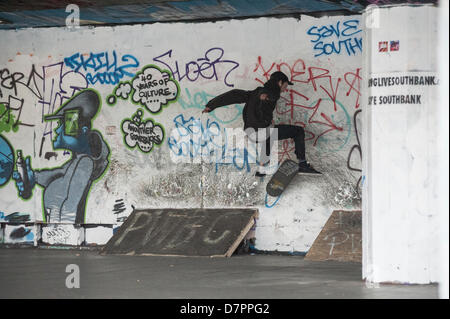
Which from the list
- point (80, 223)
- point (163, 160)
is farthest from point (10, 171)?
point (163, 160)

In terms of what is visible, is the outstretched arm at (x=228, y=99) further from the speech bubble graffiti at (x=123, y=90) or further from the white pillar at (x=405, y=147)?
the white pillar at (x=405, y=147)

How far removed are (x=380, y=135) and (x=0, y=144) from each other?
29.3 feet

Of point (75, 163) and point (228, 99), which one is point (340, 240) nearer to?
point (228, 99)

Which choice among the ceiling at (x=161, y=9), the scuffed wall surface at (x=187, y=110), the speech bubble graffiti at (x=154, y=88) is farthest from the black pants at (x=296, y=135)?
the speech bubble graffiti at (x=154, y=88)

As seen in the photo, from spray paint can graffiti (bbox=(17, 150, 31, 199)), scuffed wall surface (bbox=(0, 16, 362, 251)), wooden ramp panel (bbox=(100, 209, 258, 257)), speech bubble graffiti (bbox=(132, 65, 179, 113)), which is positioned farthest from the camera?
spray paint can graffiti (bbox=(17, 150, 31, 199))

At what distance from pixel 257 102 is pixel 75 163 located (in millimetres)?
3863

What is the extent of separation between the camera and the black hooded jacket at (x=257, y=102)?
13258 millimetres

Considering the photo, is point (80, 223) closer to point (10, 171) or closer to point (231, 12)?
point (10, 171)

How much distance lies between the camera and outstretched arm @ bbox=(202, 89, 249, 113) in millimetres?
13438

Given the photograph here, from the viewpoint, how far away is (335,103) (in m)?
12.9

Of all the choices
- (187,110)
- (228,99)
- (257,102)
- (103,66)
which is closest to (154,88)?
(187,110)

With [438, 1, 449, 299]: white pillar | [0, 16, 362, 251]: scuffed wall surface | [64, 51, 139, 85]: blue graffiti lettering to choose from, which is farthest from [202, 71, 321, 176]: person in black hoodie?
[438, 1, 449, 299]: white pillar

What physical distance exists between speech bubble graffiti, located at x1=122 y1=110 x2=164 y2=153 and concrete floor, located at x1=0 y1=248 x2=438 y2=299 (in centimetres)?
233

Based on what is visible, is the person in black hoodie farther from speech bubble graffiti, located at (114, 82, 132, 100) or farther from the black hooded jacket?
speech bubble graffiti, located at (114, 82, 132, 100)
